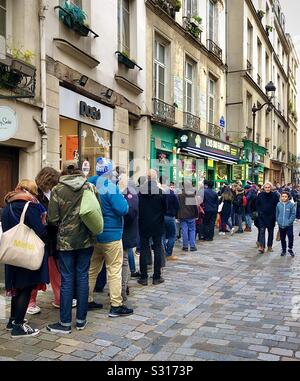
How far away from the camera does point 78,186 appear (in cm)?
444

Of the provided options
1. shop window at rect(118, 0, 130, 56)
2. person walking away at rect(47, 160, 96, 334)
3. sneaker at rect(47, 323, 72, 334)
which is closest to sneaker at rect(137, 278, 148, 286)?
person walking away at rect(47, 160, 96, 334)

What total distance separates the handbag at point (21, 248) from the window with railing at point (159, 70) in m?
10.9

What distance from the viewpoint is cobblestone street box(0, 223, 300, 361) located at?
3.97 m

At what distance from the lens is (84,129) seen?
1070 cm

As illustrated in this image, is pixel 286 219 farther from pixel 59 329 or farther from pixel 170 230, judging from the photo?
pixel 59 329

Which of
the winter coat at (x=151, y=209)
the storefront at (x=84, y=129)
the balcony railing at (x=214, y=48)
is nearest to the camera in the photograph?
the winter coat at (x=151, y=209)

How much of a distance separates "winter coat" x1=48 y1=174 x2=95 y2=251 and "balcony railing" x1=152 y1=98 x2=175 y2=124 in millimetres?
9934

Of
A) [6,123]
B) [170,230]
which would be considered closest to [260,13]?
[170,230]

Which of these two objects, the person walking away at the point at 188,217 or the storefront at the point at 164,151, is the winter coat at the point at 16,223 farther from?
the storefront at the point at 164,151

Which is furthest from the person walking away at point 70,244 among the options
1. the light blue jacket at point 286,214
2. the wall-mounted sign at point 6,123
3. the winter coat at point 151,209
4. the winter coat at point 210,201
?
the winter coat at point 210,201

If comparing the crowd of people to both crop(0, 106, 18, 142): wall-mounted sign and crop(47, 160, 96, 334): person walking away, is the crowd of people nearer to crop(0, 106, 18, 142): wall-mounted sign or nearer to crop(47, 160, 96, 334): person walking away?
crop(47, 160, 96, 334): person walking away

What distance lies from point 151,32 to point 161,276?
31.2 feet

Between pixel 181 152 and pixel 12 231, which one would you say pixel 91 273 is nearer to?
pixel 12 231

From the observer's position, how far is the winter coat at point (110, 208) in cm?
492
